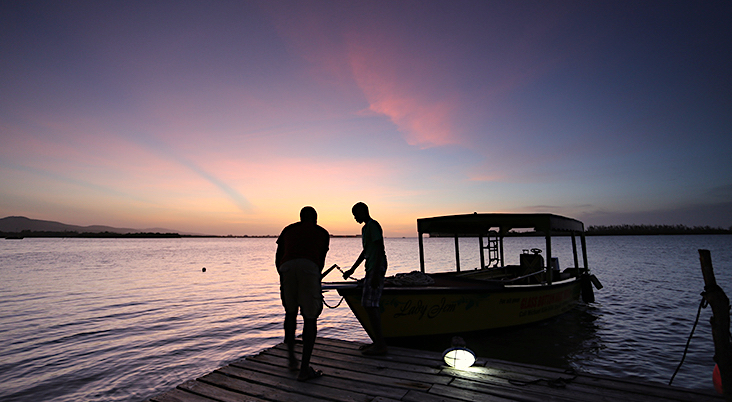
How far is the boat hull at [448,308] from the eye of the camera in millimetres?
6985

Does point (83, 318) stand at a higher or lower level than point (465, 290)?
lower

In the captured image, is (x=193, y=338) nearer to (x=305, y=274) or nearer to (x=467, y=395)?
(x=305, y=274)

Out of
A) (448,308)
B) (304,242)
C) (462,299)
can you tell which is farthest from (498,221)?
(304,242)

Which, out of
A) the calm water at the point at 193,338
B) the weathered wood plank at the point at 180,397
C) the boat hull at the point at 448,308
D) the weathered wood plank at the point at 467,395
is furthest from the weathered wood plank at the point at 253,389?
the calm water at the point at 193,338

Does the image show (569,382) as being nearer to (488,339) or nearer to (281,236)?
(281,236)

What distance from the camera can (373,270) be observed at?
17.1 ft

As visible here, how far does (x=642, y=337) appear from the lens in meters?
10.4

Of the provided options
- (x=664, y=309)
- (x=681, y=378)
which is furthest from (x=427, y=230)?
(x=664, y=309)

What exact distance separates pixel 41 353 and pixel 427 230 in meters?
10.7

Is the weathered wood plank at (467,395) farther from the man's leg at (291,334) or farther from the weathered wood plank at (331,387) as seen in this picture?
the man's leg at (291,334)

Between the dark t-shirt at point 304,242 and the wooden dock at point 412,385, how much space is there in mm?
1485

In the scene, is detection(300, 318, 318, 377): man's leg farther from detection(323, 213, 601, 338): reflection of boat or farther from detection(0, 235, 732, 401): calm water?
detection(0, 235, 732, 401): calm water

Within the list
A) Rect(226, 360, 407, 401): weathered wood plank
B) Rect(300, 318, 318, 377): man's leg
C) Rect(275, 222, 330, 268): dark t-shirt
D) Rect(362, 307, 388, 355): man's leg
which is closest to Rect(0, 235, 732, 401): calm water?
Rect(362, 307, 388, 355): man's leg

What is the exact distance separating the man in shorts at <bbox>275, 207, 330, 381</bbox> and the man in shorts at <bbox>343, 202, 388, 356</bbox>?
33.7 inches
